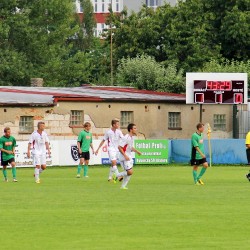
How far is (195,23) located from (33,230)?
215 ft

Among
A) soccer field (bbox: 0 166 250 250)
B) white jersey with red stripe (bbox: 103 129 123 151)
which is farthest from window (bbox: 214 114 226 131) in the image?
soccer field (bbox: 0 166 250 250)

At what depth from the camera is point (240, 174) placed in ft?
147

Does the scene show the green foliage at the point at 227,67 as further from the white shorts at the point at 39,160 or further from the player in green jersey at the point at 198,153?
the player in green jersey at the point at 198,153

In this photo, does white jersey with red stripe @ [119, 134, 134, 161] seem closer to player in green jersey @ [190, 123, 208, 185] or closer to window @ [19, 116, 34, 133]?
player in green jersey @ [190, 123, 208, 185]

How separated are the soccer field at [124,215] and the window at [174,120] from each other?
27.4 metres

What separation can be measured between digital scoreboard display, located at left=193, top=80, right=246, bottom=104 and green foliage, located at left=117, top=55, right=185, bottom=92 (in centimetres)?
1782

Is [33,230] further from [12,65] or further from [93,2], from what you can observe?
[93,2]

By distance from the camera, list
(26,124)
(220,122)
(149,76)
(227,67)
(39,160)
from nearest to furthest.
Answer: (39,160) → (26,124) → (220,122) → (227,67) → (149,76)

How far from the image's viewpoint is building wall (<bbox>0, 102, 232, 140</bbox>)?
5716 cm

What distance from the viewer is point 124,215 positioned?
22516mm

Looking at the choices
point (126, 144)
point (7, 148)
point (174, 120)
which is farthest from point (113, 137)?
point (174, 120)

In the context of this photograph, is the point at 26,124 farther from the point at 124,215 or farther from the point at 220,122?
the point at 124,215

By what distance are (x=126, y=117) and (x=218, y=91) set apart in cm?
599

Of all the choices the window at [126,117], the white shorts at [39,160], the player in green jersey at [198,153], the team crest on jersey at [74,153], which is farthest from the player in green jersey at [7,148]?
the window at [126,117]
